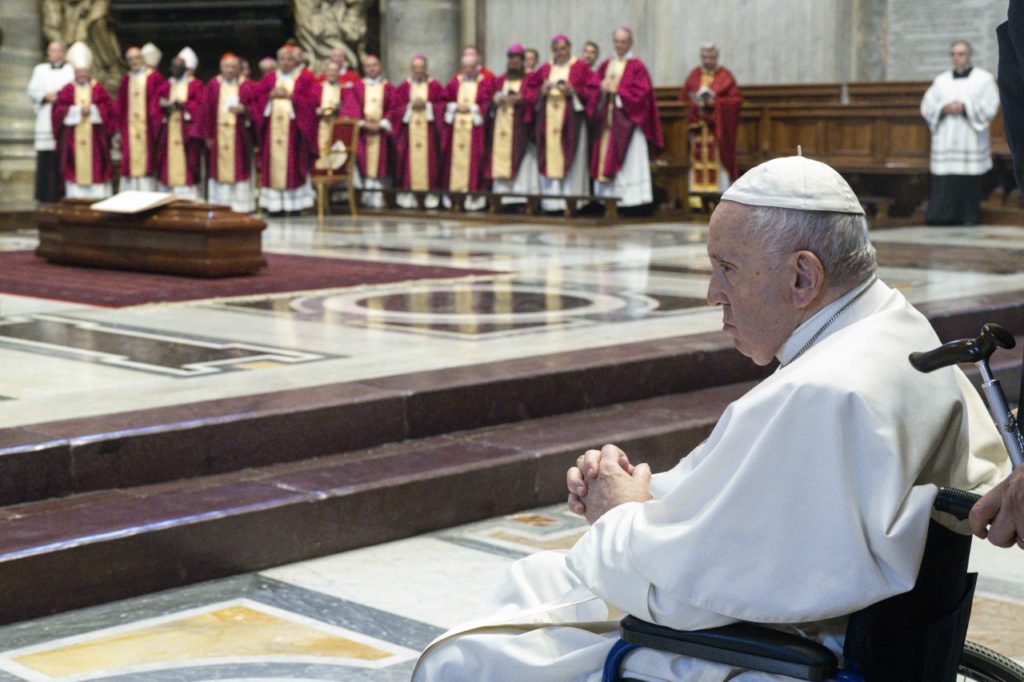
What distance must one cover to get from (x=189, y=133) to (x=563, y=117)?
14.9ft

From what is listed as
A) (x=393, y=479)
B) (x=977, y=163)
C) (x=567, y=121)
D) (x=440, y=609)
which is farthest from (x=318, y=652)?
(x=567, y=121)

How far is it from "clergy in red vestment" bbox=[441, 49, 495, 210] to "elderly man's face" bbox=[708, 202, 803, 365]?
586 inches

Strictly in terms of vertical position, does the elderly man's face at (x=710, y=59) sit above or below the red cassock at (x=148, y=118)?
above

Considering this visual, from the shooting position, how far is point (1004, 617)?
3713mm

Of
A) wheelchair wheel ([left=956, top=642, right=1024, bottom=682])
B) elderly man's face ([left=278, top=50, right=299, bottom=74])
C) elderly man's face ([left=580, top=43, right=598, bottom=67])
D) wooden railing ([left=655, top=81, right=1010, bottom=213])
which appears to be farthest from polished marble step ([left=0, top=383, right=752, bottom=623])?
elderly man's face ([left=278, top=50, right=299, bottom=74])

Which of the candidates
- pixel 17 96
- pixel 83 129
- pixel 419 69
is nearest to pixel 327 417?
pixel 419 69

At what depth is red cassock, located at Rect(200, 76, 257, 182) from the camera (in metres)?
17.7

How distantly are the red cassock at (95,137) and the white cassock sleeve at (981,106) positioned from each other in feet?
30.9

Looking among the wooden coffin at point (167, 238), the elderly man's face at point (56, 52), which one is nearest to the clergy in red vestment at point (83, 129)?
the elderly man's face at point (56, 52)

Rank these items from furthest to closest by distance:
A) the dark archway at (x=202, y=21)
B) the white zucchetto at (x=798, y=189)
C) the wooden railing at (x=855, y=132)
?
the dark archway at (x=202, y=21)
the wooden railing at (x=855, y=132)
the white zucchetto at (x=798, y=189)

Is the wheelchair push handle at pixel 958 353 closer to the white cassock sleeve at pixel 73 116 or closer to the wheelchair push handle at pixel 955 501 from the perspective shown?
the wheelchair push handle at pixel 955 501

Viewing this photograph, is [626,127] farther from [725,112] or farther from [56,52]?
[56,52]

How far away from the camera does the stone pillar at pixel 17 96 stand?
17.4 m

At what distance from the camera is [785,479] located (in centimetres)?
192
